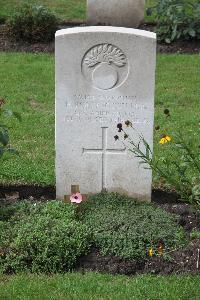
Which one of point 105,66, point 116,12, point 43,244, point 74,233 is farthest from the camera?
point 116,12

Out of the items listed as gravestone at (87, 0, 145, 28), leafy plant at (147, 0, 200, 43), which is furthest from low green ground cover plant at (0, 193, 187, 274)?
gravestone at (87, 0, 145, 28)

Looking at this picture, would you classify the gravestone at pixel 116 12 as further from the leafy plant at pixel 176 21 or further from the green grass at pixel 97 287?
the green grass at pixel 97 287

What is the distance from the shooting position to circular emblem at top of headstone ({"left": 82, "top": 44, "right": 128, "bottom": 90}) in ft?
20.8

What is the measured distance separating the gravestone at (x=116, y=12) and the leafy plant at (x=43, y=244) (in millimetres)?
7634

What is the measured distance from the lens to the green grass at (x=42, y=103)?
7.66 meters

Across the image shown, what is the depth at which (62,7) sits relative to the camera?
1516 centimetres

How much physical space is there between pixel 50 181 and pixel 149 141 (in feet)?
3.82

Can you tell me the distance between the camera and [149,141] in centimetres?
650

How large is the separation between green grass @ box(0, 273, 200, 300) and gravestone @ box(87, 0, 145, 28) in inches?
322

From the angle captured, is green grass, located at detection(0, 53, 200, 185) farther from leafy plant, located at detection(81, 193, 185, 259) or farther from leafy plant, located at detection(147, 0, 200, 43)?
leafy plant, located at detection(81, 193, 185, 259)

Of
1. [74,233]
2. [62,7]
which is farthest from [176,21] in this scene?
[74,233]

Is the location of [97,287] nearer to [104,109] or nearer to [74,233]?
[74,233]

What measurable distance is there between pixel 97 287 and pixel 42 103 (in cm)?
464

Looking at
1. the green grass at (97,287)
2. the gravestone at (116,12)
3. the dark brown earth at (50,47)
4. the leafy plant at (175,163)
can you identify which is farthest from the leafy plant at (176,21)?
the green grass at (97,287)
